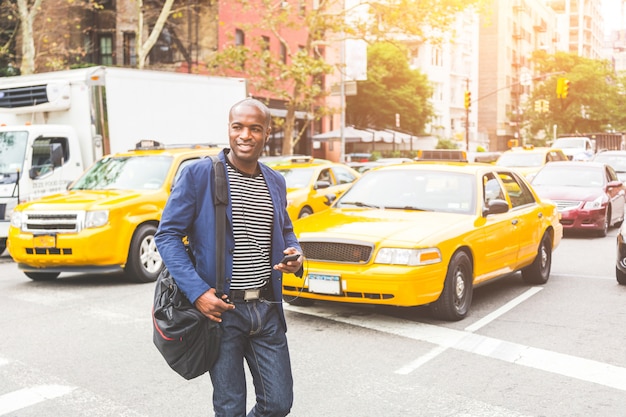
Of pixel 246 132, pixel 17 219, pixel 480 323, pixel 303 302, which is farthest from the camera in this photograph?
pixel 17 219

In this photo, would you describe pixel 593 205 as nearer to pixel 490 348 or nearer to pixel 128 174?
pixel 128 174

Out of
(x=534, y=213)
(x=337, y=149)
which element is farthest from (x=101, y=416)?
(x=337, y=149)

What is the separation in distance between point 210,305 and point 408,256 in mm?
4042

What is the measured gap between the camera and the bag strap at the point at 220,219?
3293mm

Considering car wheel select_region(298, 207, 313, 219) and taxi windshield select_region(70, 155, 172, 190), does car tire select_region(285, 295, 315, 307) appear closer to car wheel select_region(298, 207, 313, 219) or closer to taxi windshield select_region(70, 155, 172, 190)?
taxi windshield select_region(70, 155, 172, 190)

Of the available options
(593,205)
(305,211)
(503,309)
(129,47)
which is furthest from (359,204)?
(129,47)

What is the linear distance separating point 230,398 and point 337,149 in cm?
4237

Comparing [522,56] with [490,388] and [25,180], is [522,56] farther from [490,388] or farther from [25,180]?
[490,388]

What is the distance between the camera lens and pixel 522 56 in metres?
89.4

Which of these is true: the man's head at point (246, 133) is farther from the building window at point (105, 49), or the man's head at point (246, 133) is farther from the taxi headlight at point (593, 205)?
the building window at point (105, 49)

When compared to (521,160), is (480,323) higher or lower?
lower

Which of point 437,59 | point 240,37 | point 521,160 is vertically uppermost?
point 437,59

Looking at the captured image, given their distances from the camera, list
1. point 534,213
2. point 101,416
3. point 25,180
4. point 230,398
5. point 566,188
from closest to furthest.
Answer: point 230,398, point 101,416, point 534,213, point 25,180, point 566,188

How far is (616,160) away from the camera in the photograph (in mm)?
22359
